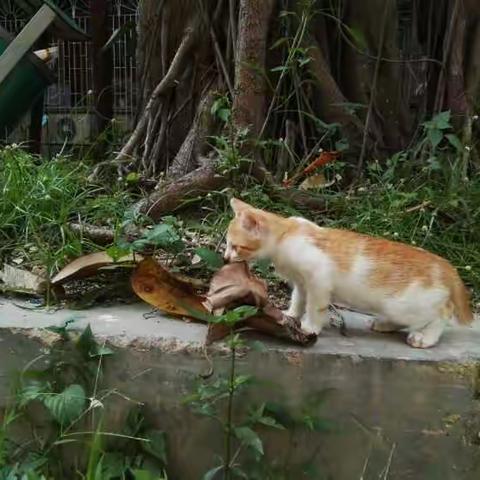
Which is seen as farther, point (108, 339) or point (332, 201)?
point (332, 201)

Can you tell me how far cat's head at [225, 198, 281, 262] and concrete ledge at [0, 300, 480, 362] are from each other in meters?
0.28

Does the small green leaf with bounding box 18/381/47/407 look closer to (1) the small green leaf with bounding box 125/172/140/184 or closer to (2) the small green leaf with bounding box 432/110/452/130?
(1) the small green leaf with bounding box 125/172/140/184

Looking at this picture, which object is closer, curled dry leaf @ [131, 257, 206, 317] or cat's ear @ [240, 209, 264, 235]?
cat's ear @ [240, 209, 264, 235]

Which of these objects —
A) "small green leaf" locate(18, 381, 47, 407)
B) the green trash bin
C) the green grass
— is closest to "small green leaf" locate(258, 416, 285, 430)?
"small green leaf" locate(18, 381, 47, 407)

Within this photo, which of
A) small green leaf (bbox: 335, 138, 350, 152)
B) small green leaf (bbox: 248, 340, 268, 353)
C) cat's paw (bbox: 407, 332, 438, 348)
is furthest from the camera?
small green leaf (bbox: 335, 138, 350, 152)

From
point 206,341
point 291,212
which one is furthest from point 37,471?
point 291,212

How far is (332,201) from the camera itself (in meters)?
3.15

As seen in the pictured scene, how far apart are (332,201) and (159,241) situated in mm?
1029

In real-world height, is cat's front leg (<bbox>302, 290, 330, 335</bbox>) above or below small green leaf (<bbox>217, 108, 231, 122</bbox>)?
below

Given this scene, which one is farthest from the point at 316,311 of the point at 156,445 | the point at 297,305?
the point at 156,445

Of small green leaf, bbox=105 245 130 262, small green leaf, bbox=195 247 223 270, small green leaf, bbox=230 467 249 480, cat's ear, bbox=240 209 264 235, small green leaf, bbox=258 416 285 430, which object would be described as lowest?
small green leaf, bbox=230 467 249 480

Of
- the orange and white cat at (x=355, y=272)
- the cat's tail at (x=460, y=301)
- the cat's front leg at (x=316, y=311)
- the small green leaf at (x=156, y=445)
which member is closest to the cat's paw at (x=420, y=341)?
the orange and white cat at (x=355, y=272)

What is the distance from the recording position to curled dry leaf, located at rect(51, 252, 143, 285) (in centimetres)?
247

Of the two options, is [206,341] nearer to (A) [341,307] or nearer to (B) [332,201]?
(A) [341,307]
